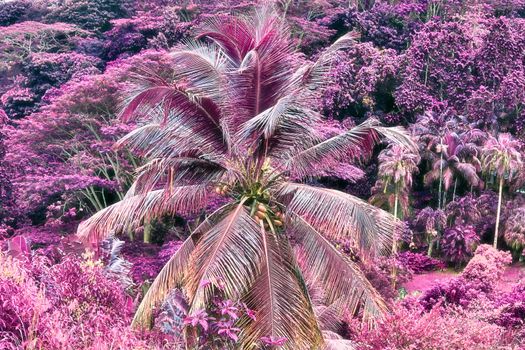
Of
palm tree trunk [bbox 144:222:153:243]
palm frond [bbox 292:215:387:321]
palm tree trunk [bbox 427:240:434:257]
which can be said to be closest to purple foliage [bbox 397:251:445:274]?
palm tree trunk [bbox 427:240:434:257]

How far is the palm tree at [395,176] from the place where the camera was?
16.7 m

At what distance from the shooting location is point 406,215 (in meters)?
18.5

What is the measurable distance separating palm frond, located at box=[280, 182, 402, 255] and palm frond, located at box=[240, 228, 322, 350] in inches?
24.3

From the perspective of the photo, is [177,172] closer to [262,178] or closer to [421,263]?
[262,178]

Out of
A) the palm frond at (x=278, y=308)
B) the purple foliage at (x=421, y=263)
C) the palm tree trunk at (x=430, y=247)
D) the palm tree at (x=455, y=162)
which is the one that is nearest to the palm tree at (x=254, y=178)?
the palm frond at (x=278, y=308)

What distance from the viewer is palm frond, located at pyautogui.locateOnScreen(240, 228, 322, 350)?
20.1 ft

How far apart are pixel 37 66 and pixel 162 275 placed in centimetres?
1715

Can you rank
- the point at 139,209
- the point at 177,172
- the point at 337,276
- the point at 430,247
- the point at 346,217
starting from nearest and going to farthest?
the point at 346,217 < the point at 337,276 < the point at 177,172 < the point at 139,209 < the point at 430,247

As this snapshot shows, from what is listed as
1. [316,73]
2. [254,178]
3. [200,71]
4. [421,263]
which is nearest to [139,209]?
[254,178]

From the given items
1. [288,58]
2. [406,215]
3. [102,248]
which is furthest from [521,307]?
[406,215]

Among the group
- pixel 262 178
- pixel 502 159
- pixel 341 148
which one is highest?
pixel 341 148

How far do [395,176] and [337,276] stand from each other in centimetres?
1056

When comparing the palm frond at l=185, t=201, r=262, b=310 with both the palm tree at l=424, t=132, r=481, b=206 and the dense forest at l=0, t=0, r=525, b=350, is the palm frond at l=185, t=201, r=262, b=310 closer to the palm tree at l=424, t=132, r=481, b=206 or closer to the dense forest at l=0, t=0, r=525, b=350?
the dense forest at l=0, t=0, r=525, b=350

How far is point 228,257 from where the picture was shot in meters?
6.14
